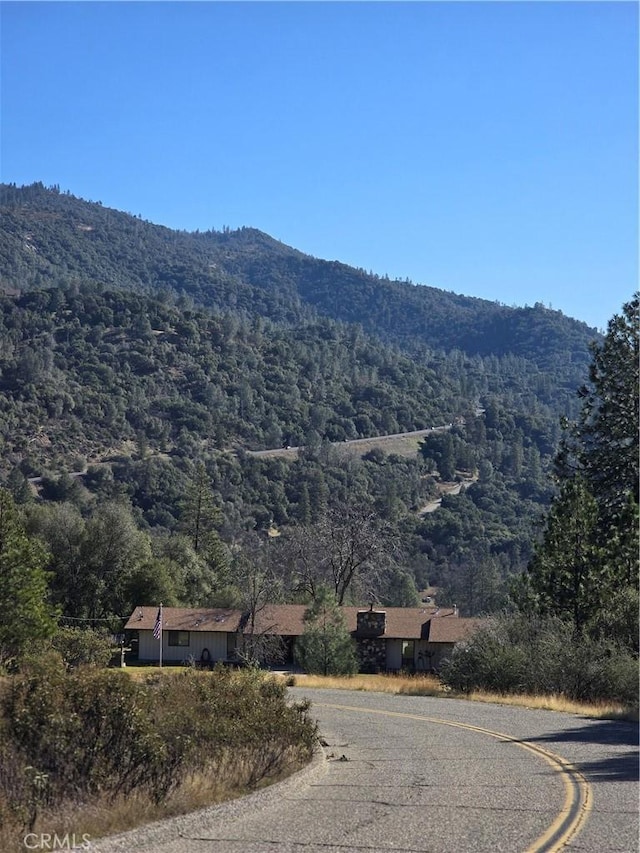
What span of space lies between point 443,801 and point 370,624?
40623 millimetres

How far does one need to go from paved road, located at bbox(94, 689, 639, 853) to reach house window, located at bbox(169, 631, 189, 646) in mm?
34008

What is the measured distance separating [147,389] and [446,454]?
49071 millimetres

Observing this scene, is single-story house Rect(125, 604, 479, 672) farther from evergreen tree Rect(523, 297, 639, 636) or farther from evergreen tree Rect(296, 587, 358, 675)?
evergreen tree Rect(523, 297, 639, 636)

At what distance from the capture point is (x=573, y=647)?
28.3m

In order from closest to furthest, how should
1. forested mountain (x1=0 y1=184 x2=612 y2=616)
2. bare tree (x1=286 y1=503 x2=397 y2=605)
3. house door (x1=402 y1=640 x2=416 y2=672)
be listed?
1. house door (x1=402 y1=640 x2=416 y2=672)
2. bare tree (x1=286 y1=503 x2=397 y2=605)
3. forested mountain (x1=0 y1=184 x2=612 y2=616)

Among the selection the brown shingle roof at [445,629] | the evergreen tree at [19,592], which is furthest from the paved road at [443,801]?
the brown shingle roof at [445,629]

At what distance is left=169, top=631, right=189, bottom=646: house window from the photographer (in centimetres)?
5375

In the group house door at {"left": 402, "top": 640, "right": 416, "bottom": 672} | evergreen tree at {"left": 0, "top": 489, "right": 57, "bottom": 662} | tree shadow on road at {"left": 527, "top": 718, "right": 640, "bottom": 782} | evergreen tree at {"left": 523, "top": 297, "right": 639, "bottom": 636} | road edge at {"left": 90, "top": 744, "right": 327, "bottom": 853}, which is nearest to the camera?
road edge at {"left": 90, "top": 744, "right": 327, "bottom": 853}

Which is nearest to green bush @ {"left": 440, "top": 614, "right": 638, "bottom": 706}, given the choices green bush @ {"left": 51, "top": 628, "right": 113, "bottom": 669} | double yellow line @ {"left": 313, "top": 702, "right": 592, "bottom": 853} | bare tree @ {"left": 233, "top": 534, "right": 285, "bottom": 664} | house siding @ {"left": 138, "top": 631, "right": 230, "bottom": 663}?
double yellow line @ {"left": 313, "top": 702, "right": 592, "bottom": 853}

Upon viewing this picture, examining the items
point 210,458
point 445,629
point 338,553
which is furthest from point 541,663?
point 210,458

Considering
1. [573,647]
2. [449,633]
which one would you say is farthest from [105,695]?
[449,633]

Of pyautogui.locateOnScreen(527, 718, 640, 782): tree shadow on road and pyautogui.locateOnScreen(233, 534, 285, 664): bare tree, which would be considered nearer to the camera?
pyautogui.locateOnScreen(527, 718, 640, 782): tree shadow on road

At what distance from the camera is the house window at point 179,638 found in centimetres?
5375

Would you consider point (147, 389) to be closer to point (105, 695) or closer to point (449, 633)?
point (449, 633)
